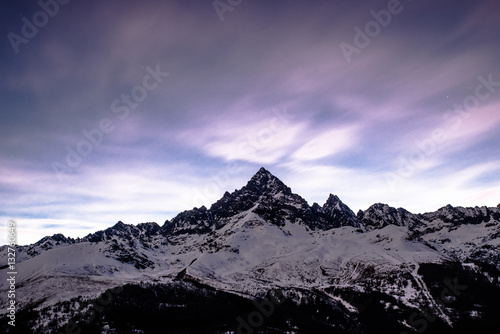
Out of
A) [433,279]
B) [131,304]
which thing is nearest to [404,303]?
[433,279]

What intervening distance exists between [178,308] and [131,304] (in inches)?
844

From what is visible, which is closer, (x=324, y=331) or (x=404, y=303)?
(x=324, y=331)

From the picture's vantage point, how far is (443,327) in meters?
154

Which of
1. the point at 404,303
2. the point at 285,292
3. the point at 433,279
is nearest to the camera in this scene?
the point at 404,303

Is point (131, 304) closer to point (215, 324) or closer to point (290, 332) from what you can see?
point (215, 324)

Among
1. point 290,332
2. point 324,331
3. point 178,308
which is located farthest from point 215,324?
point 324,331

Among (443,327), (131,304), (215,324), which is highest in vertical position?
(131,304)

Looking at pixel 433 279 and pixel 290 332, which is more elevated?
pixel 433 279

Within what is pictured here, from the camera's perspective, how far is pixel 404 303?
171875 mm

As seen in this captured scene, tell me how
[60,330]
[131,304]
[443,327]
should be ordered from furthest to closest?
1. [443,327]
2. [131,304]
3. [60,330]

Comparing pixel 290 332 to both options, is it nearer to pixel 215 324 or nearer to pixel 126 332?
pixel 215 324

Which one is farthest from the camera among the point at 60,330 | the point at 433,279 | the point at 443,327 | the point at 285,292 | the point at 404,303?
the point at 433,279

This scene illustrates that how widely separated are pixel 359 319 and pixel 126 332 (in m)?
112

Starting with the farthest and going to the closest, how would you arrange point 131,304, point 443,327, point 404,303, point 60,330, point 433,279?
point 433,279 < point 404,303 < point 443,327 < point 131,304 < point 60,330
